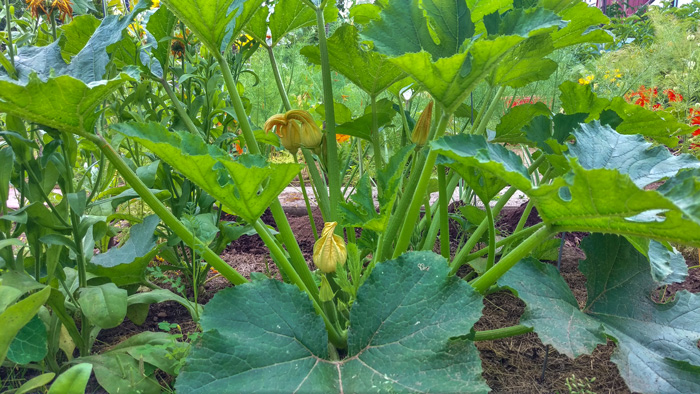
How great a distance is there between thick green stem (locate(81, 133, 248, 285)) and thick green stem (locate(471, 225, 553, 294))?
0.55m

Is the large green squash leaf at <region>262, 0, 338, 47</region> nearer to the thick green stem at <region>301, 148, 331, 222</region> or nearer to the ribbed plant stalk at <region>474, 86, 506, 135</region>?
the thick green stem at <region>301, 148, 331, 222</region>

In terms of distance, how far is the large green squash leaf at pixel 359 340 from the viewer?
0.81 meters

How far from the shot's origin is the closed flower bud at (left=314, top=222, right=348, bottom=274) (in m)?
0.99

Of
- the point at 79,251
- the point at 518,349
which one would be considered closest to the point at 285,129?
the point at 79,251

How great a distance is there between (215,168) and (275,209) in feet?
0.91

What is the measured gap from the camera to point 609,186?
70cm

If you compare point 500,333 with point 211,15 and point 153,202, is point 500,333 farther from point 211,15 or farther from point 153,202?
point 211,15

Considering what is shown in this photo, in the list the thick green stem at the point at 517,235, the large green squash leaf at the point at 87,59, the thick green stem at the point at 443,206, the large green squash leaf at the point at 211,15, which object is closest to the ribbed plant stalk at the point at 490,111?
the thick green stem at the point at 443,206

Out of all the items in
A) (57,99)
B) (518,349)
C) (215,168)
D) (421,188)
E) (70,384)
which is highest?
(57,99)

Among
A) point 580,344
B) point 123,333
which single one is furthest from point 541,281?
point 123,333

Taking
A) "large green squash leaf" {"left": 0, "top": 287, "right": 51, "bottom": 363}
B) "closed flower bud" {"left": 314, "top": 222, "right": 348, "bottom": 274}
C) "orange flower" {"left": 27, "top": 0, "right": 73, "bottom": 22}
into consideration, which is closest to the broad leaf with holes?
"orange flower" {"left": 27, "top": 0, "right": 73, "bottom": 22}

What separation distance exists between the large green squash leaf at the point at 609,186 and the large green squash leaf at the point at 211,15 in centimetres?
53

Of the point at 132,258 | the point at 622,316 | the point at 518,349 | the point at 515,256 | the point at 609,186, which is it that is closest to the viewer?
the point at 609,186

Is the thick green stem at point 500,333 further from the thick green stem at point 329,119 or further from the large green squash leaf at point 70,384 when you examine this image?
the large green squash leaf at point 70,384
